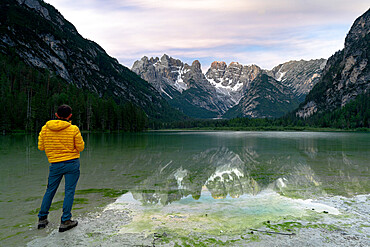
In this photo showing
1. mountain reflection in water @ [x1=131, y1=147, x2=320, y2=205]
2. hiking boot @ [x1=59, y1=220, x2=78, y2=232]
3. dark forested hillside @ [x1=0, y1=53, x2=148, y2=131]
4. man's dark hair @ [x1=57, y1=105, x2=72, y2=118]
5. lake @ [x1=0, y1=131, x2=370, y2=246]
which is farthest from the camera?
dark forested hillside @ [x1=0, y1=53, x2=148, y2=131]

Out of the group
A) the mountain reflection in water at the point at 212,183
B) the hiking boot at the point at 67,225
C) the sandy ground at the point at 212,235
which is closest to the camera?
the sandy ground at the point at 212,235

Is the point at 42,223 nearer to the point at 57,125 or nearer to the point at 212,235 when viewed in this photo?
the point at 57,125

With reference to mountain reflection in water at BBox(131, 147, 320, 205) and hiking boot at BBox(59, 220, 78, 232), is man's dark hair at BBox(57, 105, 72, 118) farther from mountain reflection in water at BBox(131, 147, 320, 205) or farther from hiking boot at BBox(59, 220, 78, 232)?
mountain reflection in water at BBox(131, 147, 320, 205)

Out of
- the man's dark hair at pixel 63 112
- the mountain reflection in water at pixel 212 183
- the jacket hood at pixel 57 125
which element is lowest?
the mountain reflection in water at pixel 212 183

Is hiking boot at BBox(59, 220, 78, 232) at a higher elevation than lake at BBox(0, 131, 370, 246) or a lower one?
higher

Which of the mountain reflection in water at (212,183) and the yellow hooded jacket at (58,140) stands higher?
the yellow hooded jacket at (58,140)

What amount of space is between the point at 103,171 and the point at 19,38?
230 meters

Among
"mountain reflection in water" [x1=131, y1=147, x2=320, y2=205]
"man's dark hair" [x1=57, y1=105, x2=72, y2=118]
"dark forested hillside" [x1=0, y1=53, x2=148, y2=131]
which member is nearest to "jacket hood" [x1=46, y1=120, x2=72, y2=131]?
"man's dark hair" [x1=57, y1=105, x2=72, y2=118]

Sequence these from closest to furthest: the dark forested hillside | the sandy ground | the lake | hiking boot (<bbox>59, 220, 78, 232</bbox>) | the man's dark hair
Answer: the sandy ground < hiking boot (<bbox>59, 220, 78, 232</bbox>) < the lake < the man's dark hair < the dark forested hillside

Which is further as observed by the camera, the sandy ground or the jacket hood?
the jacket hood

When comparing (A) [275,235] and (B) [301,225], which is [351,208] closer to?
(B) [301,225]

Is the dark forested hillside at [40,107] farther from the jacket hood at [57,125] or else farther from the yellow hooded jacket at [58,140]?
the jacket hood at [57,125]

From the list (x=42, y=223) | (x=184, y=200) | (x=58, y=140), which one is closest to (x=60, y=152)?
(x=58, y=140)

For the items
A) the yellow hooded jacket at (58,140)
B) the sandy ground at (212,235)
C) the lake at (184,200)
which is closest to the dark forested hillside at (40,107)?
the lake at (184,200)
